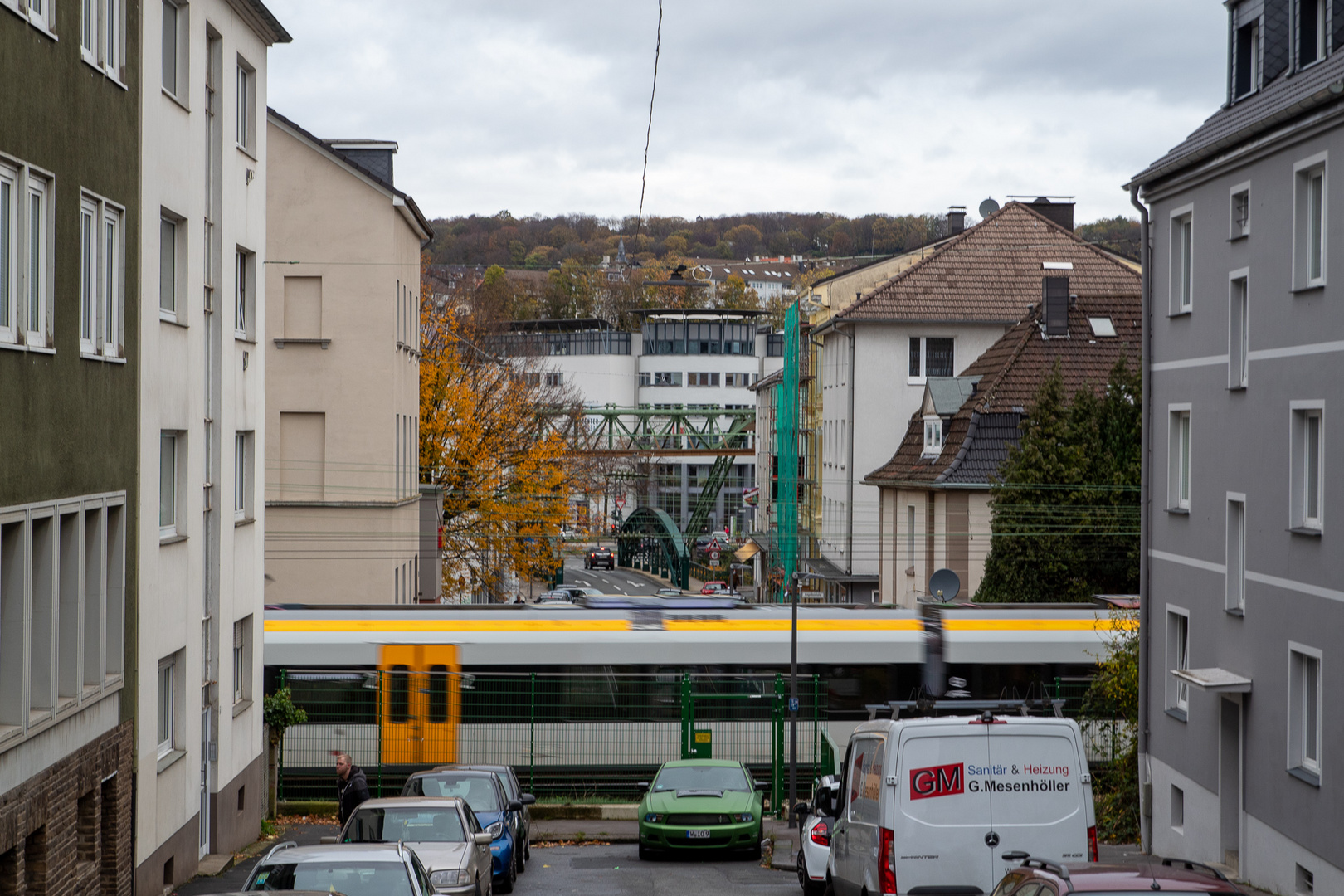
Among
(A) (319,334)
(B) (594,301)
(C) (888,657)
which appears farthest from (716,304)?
(C) (888,657)

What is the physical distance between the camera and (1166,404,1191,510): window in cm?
2234

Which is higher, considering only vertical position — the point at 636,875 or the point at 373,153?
the point at 373,153

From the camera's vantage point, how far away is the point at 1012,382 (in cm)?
4191

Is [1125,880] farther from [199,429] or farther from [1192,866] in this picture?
[199,429]

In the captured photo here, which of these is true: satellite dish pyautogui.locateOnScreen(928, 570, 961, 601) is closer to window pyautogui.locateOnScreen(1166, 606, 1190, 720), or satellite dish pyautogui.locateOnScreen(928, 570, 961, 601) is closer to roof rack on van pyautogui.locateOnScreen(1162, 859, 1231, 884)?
window pyautogui.locateOnScreen(1166, 606, 1190, 720)

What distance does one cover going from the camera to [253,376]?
2173 centimetres

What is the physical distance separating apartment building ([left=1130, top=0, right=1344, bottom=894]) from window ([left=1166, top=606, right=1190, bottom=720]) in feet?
0.09

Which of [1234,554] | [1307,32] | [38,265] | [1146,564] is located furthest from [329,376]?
[38,265]

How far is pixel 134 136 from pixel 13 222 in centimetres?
398

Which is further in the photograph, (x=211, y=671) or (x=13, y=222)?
(x=211, y=671)

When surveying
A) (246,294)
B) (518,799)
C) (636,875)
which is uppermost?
(246,294)

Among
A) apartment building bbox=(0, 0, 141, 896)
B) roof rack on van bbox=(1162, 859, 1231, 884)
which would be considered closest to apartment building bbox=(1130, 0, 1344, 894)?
roof rack on van bbox=(1162, 859, 1231, 884)

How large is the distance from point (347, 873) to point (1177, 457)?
50.0 ft

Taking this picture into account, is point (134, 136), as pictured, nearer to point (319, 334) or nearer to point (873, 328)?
point (319, 334)
